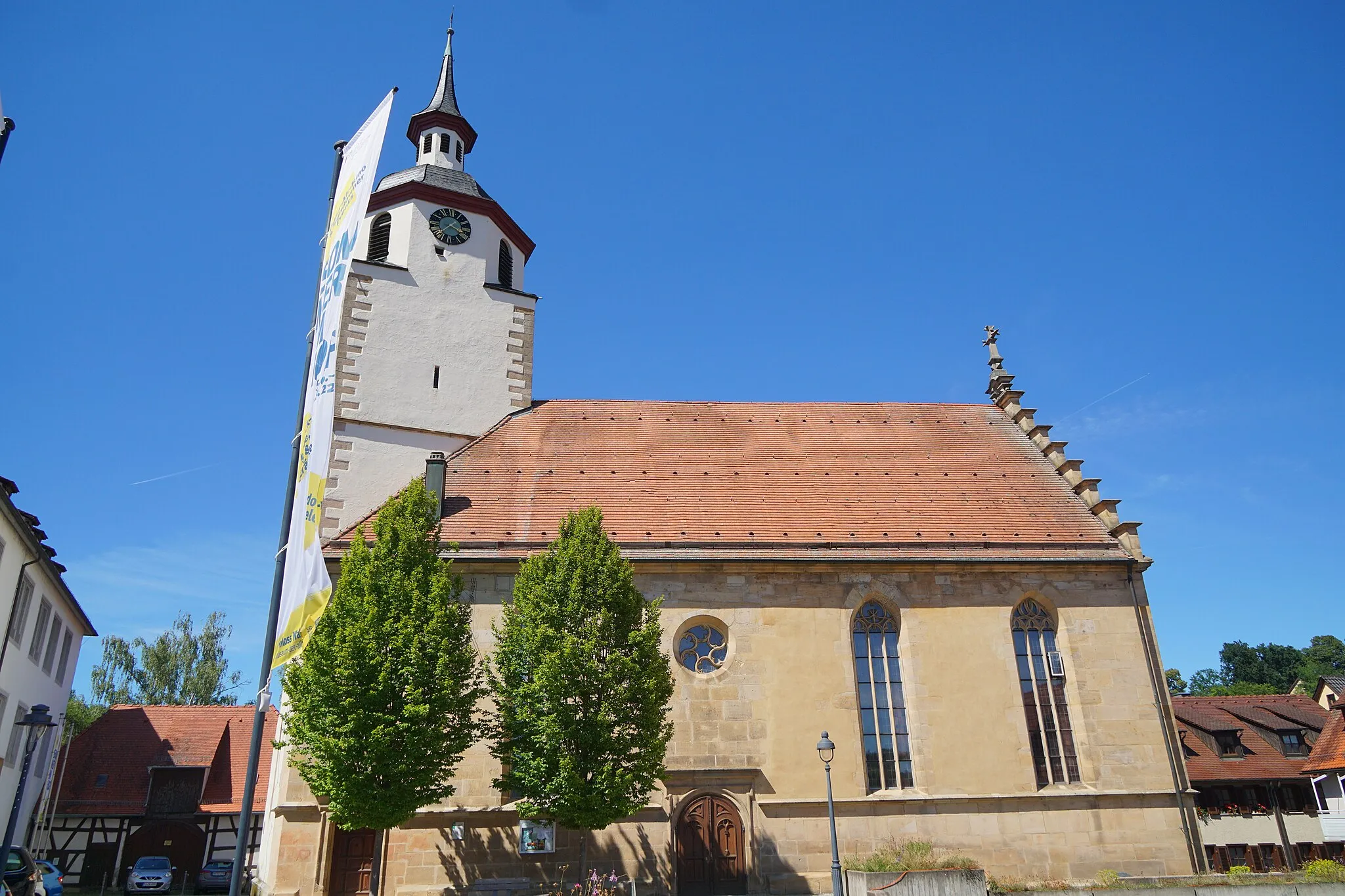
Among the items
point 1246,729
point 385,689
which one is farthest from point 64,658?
point 1246,729

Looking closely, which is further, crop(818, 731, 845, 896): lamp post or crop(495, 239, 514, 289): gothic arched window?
crop(495, 239, 514, 289): gothic arched window

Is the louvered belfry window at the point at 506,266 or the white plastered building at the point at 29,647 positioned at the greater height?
the louvered belfry window at the point at 506,266

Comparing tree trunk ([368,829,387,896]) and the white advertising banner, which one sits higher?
the white advertising banner

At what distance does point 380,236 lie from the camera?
23.0 metres

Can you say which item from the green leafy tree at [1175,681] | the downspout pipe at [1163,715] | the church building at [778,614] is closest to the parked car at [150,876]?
the church building at [778,614]

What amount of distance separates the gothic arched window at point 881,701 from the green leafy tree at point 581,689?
457 cm

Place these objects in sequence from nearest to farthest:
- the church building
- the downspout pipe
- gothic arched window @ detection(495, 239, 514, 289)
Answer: the church building, the downspout pipe, gothic arched window @ detection(495, 239, 514, 289)

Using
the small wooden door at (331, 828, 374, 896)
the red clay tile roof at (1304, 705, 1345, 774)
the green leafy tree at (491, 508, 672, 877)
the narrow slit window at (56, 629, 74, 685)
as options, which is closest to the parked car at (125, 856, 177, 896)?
the narrow slit window at (56, 629, 74, 685)

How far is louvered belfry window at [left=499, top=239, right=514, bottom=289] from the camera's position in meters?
23.8

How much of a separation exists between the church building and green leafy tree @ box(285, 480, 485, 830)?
2252 mm

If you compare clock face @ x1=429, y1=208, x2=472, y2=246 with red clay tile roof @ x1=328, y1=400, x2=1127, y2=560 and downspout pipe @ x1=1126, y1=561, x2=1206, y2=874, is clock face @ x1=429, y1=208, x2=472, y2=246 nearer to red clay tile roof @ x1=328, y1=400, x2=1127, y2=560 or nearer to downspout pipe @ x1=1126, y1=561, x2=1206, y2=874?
red clay tile roof @ x1=328, y1=400, x2=1127, y2=560

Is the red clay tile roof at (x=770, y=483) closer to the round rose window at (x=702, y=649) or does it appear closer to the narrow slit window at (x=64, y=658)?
the round rose window at (x=702, y=649)

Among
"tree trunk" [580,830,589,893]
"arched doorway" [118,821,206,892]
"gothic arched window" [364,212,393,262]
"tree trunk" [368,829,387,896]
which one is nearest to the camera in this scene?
"tree trunk" [368,829,387,896]

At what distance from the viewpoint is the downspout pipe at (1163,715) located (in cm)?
1692
